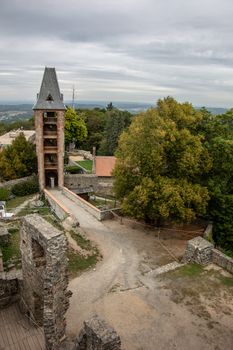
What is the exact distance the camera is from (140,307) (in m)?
13.6

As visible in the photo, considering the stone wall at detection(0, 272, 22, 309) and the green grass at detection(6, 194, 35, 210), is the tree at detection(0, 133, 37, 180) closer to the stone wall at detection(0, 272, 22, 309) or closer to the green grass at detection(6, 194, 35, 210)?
the green grass at detection(6, 194, 35, 210)

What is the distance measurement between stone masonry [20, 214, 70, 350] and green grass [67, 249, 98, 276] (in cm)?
360

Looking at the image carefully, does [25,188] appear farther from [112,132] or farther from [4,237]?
[112,132]

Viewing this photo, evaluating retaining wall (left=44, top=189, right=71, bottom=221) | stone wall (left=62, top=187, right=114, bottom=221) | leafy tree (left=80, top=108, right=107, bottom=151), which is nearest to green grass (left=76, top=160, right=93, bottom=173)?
retaining wall (left=44, top=189, right=71, bottom=221)

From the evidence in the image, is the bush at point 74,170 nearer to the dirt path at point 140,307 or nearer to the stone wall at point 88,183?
the stone wall at point 88,183

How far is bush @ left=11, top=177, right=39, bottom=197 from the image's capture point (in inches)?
1303

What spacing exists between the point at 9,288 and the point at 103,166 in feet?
84.4

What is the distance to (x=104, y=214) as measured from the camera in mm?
23703

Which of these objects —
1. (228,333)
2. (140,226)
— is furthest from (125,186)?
(228,333)

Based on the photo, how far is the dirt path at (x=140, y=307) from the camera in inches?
469

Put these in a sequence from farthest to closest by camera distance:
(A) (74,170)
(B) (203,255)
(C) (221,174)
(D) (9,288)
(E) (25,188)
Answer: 1. (A) (74,170)
2. (E) (25,188)
3. (C) (221,174)
4. (B) (203,255)
5. (D) (9,288)

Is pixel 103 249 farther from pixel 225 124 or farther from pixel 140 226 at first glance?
pixel 225 124

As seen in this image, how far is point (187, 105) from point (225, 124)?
9.71 feet

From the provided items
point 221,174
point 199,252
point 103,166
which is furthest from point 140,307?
point 103,166
